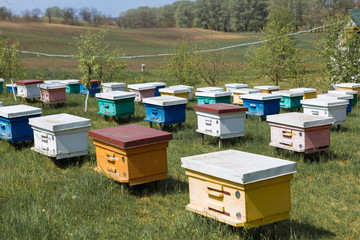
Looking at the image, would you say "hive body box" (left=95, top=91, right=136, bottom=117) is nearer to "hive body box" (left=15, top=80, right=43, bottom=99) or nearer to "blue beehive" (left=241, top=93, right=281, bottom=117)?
"blue beehive" (left=241, top=93, right=281, bottom=117)

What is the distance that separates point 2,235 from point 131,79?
23.1 metres

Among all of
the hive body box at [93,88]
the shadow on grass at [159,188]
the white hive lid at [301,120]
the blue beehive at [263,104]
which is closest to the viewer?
the shadow on grass at [159,188]

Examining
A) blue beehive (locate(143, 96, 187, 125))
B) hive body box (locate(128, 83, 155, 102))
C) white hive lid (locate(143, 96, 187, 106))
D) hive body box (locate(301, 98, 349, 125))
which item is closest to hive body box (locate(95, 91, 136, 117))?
blue beehive (locate(143, 96, 187, 125))

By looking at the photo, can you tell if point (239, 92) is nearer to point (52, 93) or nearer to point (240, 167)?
point (52, 93)

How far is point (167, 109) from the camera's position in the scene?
1123 centimetres

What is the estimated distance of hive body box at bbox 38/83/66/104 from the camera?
15391 mm

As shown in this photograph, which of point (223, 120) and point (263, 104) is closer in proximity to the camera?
point (223, 120)

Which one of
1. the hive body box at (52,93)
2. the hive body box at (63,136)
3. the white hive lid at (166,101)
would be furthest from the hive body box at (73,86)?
the hive body box at (63,136)

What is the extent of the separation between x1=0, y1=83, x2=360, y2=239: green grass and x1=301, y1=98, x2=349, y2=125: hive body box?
56.2 inches

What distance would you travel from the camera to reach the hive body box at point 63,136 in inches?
324

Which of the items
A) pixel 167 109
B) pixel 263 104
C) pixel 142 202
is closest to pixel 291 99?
pixel 263 104

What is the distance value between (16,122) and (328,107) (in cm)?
761

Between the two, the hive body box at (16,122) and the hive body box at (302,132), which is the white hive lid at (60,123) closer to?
the hive body box at (16,122)

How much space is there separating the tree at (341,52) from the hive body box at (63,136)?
1295cm
